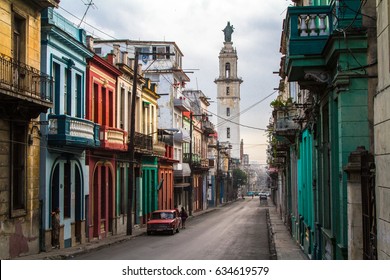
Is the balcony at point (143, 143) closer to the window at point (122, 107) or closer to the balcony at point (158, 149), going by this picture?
the balcony at point (158, 149)

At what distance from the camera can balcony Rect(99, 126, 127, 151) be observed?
30.3 metres

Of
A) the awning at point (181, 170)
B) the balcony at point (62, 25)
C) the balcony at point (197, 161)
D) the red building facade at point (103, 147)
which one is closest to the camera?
the balcony at point (62, 25)

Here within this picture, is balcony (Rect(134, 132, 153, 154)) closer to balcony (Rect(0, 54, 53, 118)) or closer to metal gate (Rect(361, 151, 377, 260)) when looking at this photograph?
balcony (Rect(0, 54, 53, 118))

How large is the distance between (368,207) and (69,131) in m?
16.3

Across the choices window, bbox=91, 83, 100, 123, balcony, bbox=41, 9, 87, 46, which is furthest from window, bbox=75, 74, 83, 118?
window, bbox=91, 83, 100, 123

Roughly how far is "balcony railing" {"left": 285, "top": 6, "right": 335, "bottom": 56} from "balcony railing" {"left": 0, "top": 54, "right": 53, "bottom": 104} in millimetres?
8668

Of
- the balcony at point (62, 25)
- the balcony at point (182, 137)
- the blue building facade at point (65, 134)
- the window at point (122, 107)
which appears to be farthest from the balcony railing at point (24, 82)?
the balcony at point (182, 137)

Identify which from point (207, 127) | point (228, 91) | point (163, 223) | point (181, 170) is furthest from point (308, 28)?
point (228, 91)

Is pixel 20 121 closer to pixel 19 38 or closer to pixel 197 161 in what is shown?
pixel 19 38

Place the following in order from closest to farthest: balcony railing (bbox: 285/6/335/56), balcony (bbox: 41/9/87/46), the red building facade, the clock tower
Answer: balcony railing (bbox: 285/6/335/56) → balcony (bbox: 41/9/87/46) → the red building facade → the clock tower

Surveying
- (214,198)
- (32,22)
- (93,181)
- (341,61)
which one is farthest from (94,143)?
(214,198)

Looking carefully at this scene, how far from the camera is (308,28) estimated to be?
13.2 metres

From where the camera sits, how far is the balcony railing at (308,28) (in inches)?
512

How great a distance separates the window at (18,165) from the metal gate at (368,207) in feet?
42.7
